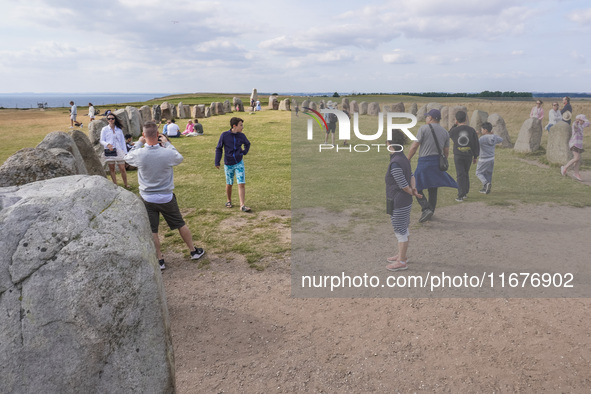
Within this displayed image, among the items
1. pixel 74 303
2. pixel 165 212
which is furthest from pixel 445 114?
pixel 74 303

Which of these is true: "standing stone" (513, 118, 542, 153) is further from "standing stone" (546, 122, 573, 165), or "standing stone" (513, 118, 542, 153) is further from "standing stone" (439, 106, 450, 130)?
"standing stone" (439, 106, 450, 130)

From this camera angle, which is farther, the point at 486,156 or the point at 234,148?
the point at 486,156

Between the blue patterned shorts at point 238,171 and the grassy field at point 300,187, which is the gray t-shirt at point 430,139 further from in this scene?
the blue patterned shorts at point 238,171

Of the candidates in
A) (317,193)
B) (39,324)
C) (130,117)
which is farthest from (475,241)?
(130,117)

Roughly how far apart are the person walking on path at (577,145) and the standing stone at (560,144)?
105 centimetres

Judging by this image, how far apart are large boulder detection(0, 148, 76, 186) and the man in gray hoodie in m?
1.00

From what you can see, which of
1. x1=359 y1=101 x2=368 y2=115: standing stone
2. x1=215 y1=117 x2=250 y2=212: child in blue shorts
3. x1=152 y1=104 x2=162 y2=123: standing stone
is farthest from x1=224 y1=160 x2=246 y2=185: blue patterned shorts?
x1=152 y1=104 x2=162 y2=123: standing stone

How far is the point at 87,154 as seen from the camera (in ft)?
39.4

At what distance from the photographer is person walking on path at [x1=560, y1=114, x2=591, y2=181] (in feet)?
42.3

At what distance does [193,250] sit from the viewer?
26.0 ft

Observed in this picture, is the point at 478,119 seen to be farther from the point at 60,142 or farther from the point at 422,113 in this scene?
the point at 60,142

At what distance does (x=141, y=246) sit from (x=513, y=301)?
534cm

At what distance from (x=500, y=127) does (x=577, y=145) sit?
344cm

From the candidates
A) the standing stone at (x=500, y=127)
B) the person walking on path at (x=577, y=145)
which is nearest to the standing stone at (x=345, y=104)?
the standing stone at (x=500, y=127)
